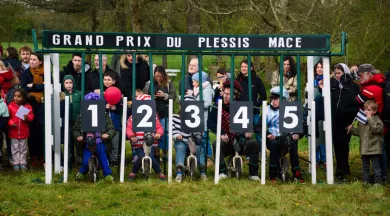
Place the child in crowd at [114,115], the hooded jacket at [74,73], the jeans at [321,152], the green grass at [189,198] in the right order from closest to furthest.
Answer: the green grass at [189,198] < the child in crowd at [114,115] < the hooded jacket at [74,73] < the jeans at [321,152]

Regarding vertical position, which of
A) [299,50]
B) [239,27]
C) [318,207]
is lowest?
[318,207]

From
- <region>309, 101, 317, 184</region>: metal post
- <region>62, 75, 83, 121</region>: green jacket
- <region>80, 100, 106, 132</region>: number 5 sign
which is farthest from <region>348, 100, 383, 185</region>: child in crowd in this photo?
<region>62, 75, 83, 121</region>: green jacket

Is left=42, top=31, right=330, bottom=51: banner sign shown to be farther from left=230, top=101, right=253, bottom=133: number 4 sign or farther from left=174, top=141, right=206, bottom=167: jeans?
left=174, top=141, right=206, bottom=167: jeans

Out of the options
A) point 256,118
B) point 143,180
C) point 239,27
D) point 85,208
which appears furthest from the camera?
point 239,27

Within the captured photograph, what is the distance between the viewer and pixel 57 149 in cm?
1122

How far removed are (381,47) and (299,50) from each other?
8451mm

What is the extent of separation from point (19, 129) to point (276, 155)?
4.16 meters

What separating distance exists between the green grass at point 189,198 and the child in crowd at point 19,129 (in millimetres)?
988

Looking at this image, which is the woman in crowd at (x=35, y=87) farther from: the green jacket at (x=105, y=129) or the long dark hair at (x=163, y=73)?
the long dark hair at (x=163, y=73)

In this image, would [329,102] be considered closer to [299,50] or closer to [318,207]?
[299,50]

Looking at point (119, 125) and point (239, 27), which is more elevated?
point (239, 27)

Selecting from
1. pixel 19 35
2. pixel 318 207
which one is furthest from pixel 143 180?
pixel 19 35

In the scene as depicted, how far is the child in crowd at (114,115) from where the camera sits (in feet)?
37.3

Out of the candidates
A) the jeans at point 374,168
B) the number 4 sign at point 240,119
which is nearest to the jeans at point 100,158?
the number 4 sign at point 240,119
